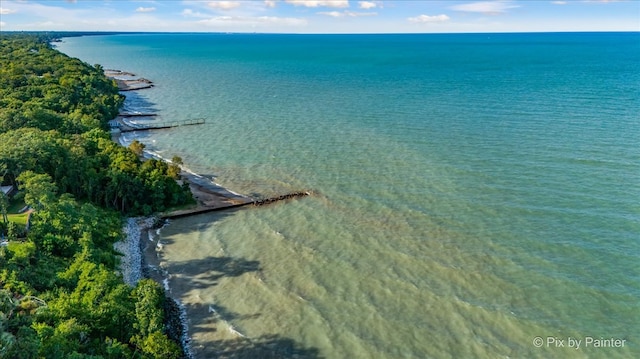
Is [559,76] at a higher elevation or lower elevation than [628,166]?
higher

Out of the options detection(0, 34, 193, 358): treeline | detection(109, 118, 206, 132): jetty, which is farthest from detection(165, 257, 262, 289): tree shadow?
detection(109, 118, 206, 132): jetty

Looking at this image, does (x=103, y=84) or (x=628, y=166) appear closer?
(x=628, y=166)

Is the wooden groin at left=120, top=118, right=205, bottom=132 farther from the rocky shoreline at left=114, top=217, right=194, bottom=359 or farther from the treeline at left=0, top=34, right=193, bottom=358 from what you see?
the rocky shoreline at left=114, top=217, right=194, bottom=359

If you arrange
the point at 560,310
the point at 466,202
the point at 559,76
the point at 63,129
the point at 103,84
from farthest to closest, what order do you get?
1. the point at 559,76
2. the point at 103,84
3. the point at 63,129
4. the point at 466,202
5. the point at 560,310

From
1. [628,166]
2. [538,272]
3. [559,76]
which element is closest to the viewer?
[538,272]

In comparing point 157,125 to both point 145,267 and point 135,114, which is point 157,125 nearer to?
point 135,114

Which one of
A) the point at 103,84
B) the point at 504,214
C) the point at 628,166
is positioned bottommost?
the point at 504,214

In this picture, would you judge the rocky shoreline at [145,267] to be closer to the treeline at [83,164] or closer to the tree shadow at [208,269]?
the tree shadow at [208,269]

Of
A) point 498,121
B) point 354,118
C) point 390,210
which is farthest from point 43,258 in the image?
point 498,121

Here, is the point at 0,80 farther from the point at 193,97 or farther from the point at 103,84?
the point at 193,97

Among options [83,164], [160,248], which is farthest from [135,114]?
[160,248]
